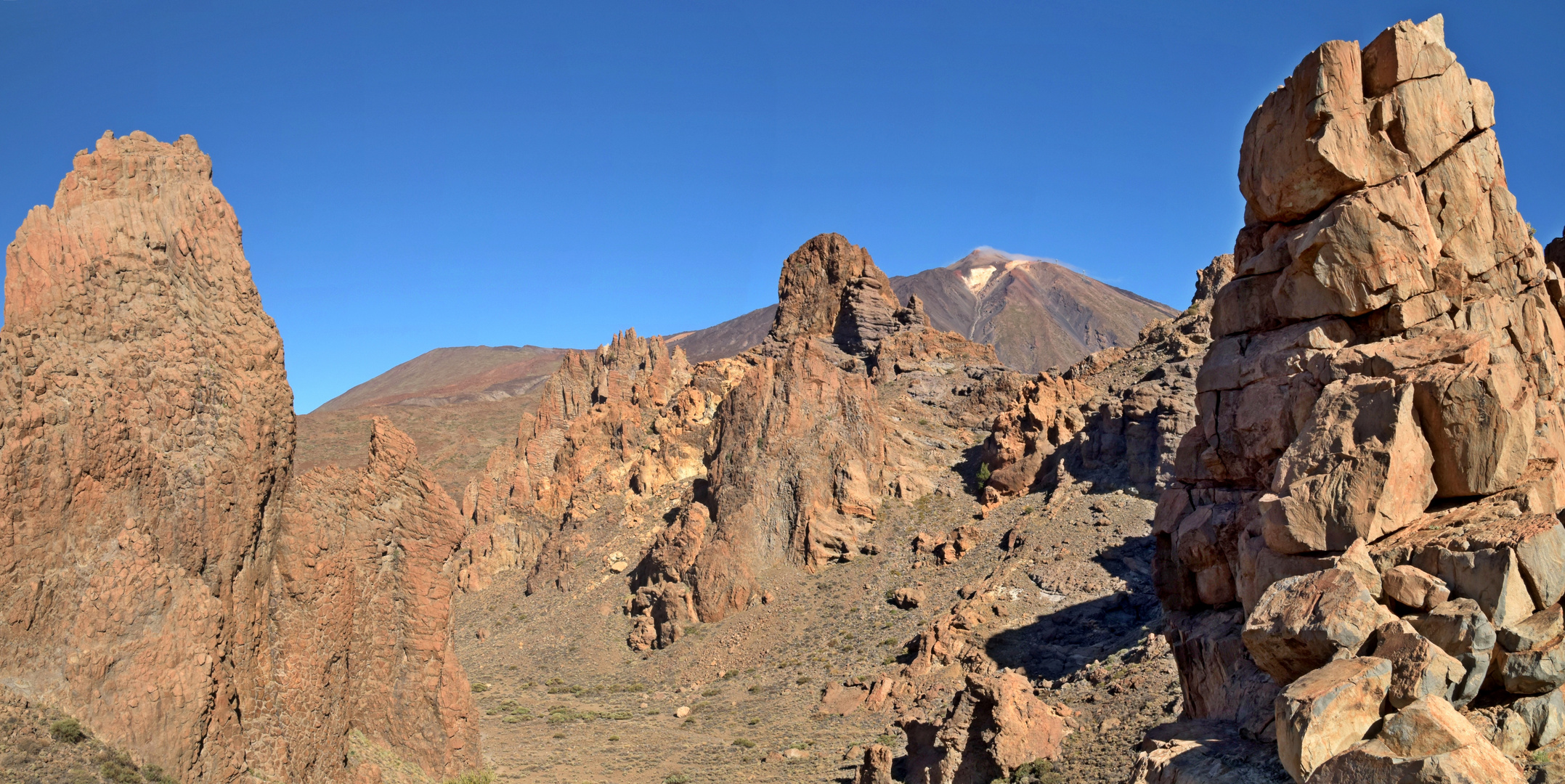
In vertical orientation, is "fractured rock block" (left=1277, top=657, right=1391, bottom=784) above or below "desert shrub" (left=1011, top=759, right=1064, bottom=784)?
above

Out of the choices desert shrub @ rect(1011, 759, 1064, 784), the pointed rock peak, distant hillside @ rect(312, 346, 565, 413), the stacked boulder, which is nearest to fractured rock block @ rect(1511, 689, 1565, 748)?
the stacked boulder

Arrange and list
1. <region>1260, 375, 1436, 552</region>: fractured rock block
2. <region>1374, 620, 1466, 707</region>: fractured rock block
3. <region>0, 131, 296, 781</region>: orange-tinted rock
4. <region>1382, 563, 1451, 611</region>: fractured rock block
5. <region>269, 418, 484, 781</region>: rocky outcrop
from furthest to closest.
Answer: <region>269, 418, 484, 781</region>: rocky outcrop < <region>0, 131, 296, 781</region>: orange-tinted rock < <region>1260, 375, 1436, 552</region>: fractured rock block < <region>1382, 563, 1451, 611</region>: fractured rock block < <region>1374, 620, 1466, 707</region>: fractured rock block

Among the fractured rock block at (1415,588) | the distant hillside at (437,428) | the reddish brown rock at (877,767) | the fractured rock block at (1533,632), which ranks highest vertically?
the distant hillside at (437,428)

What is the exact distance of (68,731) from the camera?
11.3 metres

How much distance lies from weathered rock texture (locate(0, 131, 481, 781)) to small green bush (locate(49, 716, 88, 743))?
7.4 inches

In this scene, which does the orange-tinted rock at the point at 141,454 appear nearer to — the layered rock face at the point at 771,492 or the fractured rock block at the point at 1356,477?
the fractured rock block at the point at 1356,477

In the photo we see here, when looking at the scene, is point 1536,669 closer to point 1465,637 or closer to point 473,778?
point 1465,637

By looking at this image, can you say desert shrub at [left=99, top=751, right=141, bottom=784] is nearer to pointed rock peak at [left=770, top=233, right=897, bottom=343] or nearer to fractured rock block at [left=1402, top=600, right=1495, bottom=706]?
fractured rock block at [left=1402, top=600, right=1495, bottom=706]

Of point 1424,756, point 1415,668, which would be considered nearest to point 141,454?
point 1424,756

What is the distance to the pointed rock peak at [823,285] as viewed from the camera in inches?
2697

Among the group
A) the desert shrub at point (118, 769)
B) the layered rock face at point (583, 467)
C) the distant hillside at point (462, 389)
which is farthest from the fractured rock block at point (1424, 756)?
the distant hillside at point (462, 389)

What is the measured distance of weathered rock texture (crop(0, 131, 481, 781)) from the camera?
11.8 meters

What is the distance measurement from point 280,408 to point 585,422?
51.9 metres

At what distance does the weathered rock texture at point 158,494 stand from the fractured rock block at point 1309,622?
1244cm
